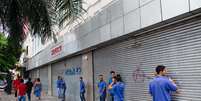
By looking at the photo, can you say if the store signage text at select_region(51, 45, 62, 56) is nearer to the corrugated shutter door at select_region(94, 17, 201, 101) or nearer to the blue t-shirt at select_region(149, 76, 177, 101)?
the corrugated shutter door at select_region(94, 17, 201, 101)

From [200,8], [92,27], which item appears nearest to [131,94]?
[92,27]

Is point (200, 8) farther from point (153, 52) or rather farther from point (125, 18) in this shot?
point (125, 18)

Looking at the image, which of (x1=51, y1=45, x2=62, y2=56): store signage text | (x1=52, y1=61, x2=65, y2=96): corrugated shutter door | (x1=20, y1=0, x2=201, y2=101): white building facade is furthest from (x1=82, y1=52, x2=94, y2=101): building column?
(x1=52, y1=61, x2=65, y2=96): corrugated shutter door

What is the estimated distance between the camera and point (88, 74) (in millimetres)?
21328

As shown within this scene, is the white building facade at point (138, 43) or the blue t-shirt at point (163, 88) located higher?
the white building facade at point (138, 43)

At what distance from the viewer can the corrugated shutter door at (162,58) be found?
1063 cm

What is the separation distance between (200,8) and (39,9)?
185 inches

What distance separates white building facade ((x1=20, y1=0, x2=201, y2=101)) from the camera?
10719 millimetres

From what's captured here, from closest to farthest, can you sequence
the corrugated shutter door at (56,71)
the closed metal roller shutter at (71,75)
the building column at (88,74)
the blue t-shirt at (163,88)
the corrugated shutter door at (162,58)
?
the blue t-shirt at (163,88)
the corrugated shutter door at (162,58)
the building column at (88,74)
the closed metal roller shutter at (71,75)
the corrugated shutter door at (56,71)

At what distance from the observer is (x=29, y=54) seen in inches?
2167

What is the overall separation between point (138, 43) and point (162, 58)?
2101 millimetres

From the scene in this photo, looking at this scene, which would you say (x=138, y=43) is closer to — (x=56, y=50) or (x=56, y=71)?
(x=56, y=50)

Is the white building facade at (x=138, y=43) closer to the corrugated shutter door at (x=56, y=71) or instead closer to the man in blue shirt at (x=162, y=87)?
the man in blue shirt at (x=162, y=87)

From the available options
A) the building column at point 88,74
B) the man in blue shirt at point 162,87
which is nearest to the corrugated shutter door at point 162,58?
the man in blue shirt at point 162,87
